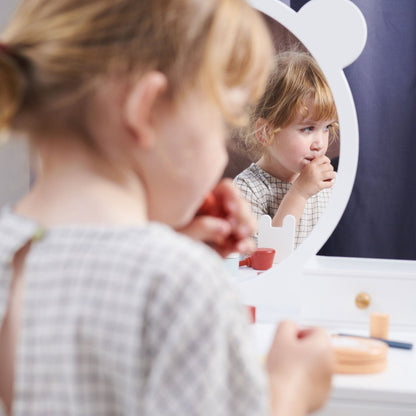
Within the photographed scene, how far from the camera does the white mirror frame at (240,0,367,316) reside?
1.01m

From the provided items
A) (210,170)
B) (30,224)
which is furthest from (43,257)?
(210,170)

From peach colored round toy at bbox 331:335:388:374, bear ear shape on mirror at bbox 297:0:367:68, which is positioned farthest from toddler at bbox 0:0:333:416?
bear ear shape on mirror at bbox 297:0:367:68

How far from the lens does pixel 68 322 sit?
1.20ft

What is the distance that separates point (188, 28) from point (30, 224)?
160 millimetres

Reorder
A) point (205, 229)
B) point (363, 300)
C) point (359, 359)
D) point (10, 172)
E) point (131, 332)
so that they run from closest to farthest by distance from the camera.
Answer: point (131, 332)
point (205, 229)
point (359, 359)
point (363, 300)
point (10, 172)

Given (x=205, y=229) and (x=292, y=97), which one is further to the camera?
(x=292, y=97)

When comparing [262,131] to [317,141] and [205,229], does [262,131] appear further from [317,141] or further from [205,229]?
[205,229]

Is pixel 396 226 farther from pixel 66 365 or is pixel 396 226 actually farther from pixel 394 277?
pixel 66 365

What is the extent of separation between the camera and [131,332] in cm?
36

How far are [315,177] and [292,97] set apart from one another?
0.14 m

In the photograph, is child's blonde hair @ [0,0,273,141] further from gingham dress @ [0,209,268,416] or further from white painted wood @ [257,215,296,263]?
white painted wood @ [257,215,296,263]

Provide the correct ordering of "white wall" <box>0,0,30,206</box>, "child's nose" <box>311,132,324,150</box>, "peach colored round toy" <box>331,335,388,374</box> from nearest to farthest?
1. "peach colored round toy" <box>331,335,388,374</box>
2. "child's nose" <box>311,132,324,150</box>
3. "white wall" <box>0,0,30,206</box>

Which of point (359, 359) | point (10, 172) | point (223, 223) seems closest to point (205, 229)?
point (223, 223)

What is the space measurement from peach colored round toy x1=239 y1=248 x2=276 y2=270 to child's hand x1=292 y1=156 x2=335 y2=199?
0.11 metres
